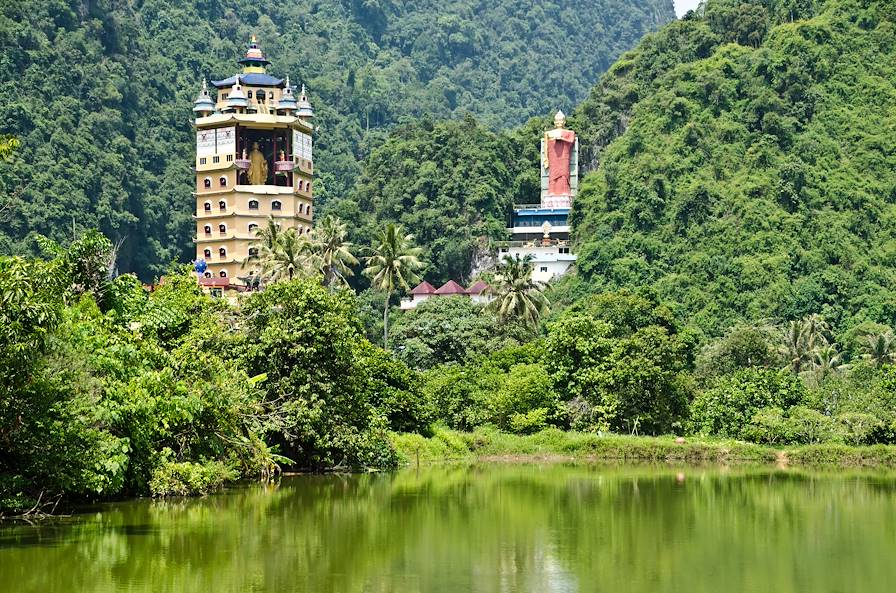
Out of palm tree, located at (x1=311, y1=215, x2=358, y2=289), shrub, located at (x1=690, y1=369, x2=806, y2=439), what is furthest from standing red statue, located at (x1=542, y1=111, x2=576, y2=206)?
shrub, located at (x1=690, y1=369, x2=806, y2=439)

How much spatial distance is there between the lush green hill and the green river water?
5034 cm

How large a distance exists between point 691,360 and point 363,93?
→ 89102 mm

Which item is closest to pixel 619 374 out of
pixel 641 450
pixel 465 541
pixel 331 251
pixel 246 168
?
pixel 641 450

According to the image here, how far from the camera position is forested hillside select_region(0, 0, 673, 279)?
103500 mm

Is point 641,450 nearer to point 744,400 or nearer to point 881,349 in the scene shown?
point 744,400

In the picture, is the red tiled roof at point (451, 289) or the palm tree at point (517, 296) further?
the red tiled roof at point (451, 289)

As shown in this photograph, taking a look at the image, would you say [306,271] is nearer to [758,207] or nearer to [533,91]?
[758,207]

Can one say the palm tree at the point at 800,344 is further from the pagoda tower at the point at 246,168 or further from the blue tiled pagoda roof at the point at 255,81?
the blue tiled pagoda roof at the point at 255,81

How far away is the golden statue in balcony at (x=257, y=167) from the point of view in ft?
292

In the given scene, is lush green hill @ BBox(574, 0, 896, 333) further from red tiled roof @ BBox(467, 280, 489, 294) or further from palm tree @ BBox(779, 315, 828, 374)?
palm tree @ BBox(779, 315, 828, 374)

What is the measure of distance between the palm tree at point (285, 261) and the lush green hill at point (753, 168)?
A: 103ft

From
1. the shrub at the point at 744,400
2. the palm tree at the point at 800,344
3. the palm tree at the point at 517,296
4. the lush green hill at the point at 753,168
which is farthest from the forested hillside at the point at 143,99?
the palm tree at the point at 800,344

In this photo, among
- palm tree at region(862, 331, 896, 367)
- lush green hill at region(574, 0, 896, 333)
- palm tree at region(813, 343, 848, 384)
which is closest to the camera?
palm tree at region(813, 343, 848, 384)

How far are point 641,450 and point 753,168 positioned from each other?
169 feet
